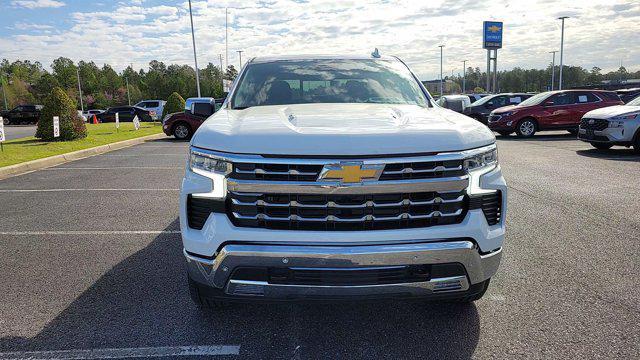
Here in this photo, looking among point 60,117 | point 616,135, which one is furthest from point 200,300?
point 60,117

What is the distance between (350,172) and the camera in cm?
258

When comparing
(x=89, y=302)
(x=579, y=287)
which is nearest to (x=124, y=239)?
(x=89, y=302)

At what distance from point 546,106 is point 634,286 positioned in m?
14.9

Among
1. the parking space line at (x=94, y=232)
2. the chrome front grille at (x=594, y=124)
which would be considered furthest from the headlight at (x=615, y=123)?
the parking space line at (x=94, y=232)

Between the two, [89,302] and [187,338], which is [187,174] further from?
[89,302]

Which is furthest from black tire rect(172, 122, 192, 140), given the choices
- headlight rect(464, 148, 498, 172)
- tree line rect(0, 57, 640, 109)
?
tree line rect(0, 57, 640, 109)

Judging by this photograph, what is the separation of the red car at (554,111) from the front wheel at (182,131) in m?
11.7

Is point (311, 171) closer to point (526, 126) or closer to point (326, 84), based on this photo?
point (326, 84)

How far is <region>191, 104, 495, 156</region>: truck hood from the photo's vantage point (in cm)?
262

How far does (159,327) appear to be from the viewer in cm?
325

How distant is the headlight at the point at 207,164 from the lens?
269 cm

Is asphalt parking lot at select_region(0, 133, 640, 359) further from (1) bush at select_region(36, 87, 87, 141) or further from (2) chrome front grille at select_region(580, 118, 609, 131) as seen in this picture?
(1) bush at select_region(36, 87, 87, 141)

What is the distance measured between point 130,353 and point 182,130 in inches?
665

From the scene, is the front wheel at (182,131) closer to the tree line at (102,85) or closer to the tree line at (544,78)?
the tree line at (102,85)
